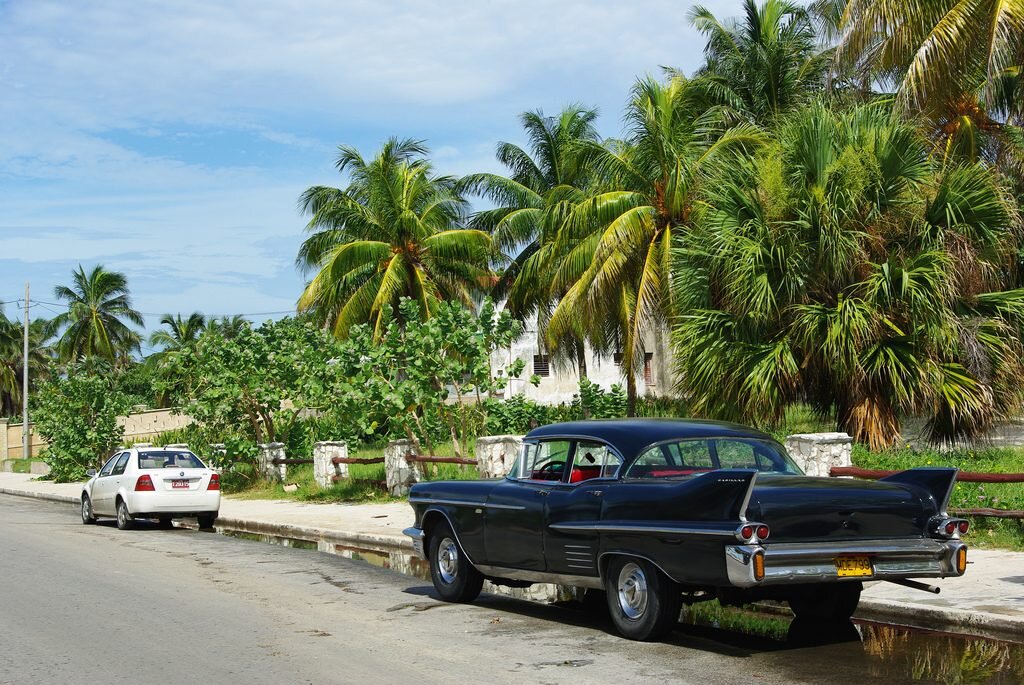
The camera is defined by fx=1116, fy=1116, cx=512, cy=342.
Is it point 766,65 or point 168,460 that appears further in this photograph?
point 766,65

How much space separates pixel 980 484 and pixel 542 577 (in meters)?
7.12

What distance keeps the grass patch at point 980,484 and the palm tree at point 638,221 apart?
7.93m

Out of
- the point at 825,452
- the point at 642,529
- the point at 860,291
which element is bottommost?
the point at 642,529

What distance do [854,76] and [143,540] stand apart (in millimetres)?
17169

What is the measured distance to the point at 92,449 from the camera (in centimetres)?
3647

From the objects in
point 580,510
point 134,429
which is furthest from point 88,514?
point 134,429

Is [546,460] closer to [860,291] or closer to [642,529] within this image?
[642,529]

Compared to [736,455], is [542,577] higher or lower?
lower

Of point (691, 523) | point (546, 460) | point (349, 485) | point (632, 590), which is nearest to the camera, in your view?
point (691, 523)

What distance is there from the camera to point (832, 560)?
7406 mm

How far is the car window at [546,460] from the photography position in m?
9.22

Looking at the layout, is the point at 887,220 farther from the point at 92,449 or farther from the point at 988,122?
the point at 92,449

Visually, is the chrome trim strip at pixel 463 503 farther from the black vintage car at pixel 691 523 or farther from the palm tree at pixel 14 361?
the palm tree at pixel 14 361

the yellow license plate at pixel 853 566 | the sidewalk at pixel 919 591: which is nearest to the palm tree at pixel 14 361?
the sidewalk at pixel 919 591
